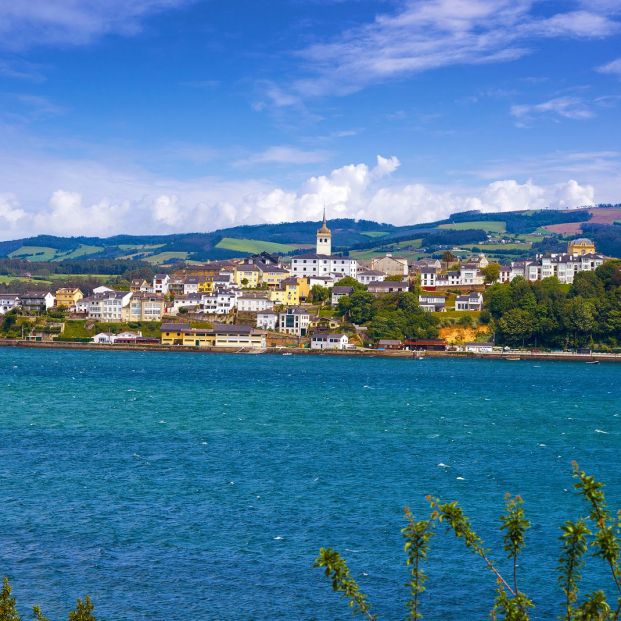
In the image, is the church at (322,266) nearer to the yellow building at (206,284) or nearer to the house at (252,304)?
the yellow building at (206,284)

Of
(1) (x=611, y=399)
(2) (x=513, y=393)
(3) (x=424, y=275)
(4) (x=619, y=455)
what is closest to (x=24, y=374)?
(2) (x=513, y=393)

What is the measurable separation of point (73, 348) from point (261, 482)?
65172 millimetres

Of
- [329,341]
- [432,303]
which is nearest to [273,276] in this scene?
[432,303]

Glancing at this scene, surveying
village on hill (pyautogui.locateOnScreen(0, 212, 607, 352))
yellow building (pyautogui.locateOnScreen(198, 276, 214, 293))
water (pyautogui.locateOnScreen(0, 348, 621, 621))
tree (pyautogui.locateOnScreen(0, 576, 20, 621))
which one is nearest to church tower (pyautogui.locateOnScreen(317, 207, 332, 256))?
village on hill (pyautogui.locateOnScreen(0, 212, 607, 352))

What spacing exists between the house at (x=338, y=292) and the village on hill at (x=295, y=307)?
0.10 metres

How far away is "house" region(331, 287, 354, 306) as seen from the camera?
3615 inches

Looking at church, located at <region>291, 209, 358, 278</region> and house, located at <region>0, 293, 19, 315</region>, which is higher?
church, located at <region>291, 209, 358, 278</region>

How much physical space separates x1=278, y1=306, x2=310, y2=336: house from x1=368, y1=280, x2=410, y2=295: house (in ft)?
33.4

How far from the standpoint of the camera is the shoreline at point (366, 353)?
80.9m

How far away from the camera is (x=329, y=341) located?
276ft

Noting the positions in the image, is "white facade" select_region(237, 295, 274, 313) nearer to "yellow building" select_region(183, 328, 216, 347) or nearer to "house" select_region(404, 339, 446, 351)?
"yellow building" select_region(183, 328, 216, 347)

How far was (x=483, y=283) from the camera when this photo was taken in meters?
100

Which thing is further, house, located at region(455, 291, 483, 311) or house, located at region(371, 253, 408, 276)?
house, located at region(371, 253, 408, 276)

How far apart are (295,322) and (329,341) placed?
5416mm
